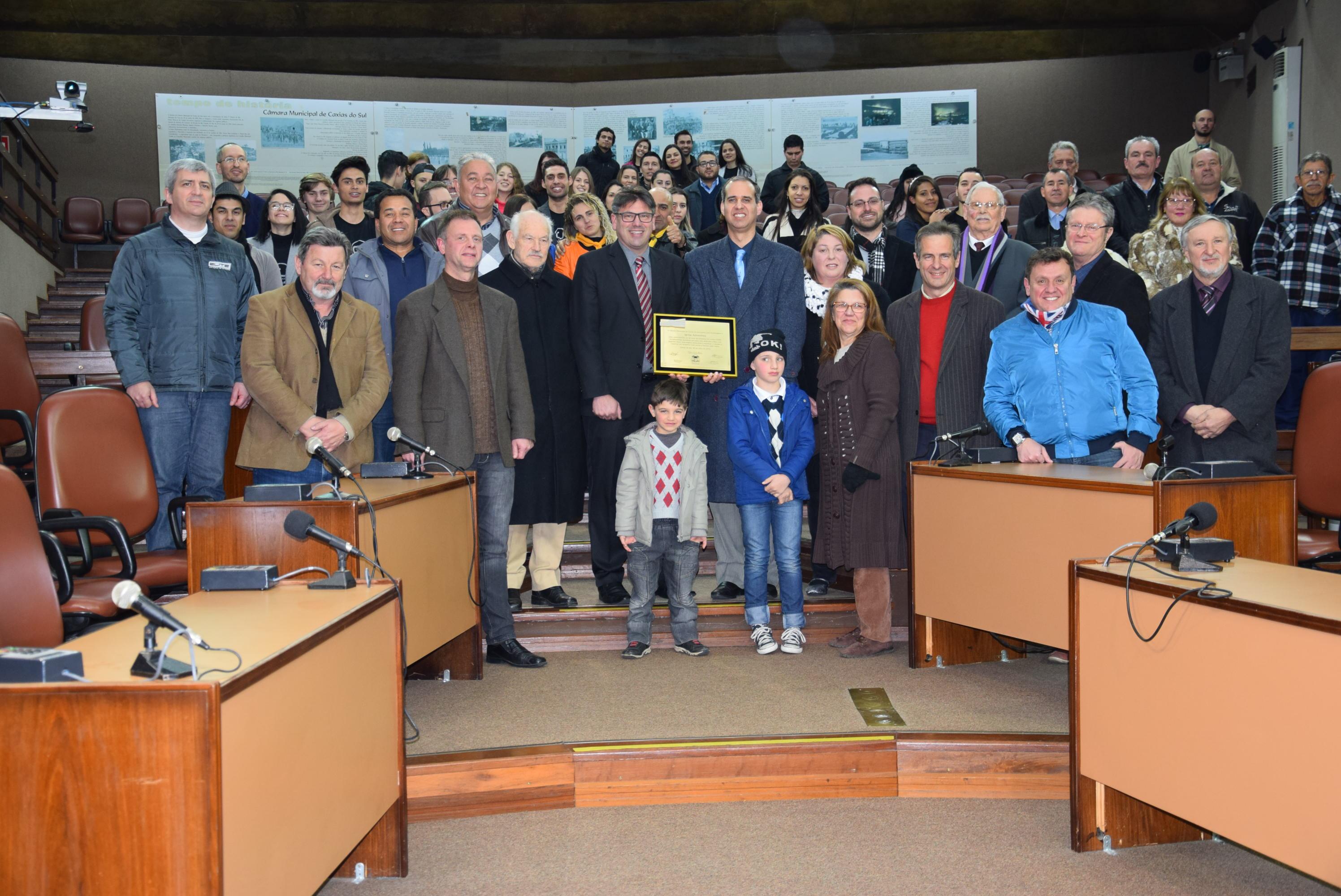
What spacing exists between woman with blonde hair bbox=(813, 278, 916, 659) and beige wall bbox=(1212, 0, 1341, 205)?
7005mm

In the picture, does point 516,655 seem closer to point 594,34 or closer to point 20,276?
point 20,276

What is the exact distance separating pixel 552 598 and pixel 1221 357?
254 centimetres

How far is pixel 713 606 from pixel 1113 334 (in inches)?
67.8

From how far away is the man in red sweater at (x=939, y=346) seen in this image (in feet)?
12.6

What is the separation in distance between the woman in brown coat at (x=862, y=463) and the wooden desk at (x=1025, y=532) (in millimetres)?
108

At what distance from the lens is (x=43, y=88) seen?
11.0 metres

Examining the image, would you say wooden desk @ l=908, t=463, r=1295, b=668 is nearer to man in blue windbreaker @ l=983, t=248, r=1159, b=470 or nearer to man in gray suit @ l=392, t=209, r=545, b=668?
man in blue windbreaker @ l=983, t=248, r=1159, b=470

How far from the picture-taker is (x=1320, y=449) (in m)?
3.70

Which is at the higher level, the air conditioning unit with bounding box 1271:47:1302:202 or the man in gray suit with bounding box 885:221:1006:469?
the air conditioning unit with bounding box 1271:47:1302:202

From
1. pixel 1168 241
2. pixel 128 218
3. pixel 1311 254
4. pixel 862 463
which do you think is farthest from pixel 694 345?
pixel 128 218

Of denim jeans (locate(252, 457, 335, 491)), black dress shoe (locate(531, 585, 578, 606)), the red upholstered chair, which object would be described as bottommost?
black dress shoe (locate(531, 585, 578, 606))

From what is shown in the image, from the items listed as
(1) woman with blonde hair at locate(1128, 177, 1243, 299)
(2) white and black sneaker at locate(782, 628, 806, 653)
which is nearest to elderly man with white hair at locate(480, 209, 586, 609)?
(2) white and black sneaker at locate(782, 628, 806, 653)

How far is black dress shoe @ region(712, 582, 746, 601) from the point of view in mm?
4258

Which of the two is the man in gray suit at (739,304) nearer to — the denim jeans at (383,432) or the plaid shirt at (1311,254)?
the denim jeans at (383,432)
